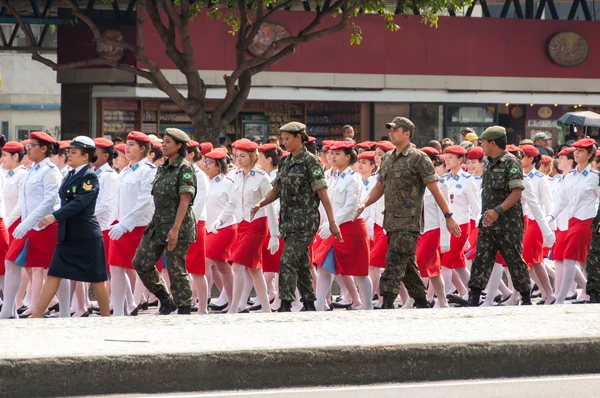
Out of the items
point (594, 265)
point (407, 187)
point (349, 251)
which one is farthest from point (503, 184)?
point (349, 251)

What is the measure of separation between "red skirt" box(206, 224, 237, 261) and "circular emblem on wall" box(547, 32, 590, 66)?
2025 centimetres

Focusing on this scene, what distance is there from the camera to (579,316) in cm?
934

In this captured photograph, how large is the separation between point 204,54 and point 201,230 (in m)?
16.1

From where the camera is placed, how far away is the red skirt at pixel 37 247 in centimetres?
1102

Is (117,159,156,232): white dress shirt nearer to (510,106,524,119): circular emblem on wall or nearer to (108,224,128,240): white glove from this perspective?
(108,224,128,240): white glove

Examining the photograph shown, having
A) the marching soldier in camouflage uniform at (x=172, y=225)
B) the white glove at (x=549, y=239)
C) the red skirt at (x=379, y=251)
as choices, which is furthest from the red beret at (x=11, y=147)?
the white glove at (x=549, y=239)

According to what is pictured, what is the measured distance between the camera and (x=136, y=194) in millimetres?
11219

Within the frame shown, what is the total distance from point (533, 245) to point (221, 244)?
11.4 feet

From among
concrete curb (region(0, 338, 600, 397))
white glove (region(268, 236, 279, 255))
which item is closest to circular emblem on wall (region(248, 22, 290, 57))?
white glove (region(268, 236, 279, 255))

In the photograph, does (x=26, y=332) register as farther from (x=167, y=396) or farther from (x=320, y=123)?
(x=320, y=123)

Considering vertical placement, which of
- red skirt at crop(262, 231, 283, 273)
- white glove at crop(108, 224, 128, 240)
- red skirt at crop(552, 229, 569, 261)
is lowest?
red skirt at crop(262, 231, 283, 273)

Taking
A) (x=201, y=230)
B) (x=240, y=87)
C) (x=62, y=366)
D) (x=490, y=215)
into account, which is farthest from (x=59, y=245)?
Answer: (x=240, y=87)

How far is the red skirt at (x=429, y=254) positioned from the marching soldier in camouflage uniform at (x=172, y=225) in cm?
282

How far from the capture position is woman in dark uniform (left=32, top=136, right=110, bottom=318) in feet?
32.8
